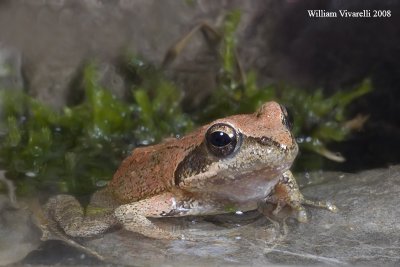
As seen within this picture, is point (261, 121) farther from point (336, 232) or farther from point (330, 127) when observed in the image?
point (330, 127)

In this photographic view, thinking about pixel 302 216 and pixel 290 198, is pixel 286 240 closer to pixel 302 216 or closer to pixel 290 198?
pixel 302 216

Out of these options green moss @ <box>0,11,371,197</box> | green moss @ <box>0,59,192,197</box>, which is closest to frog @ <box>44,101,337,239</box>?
green moss @ <box>0,59,192,197</box>

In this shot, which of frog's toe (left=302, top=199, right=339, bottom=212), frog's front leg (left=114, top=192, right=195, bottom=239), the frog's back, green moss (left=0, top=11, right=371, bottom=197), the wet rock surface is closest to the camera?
the wet rock surface

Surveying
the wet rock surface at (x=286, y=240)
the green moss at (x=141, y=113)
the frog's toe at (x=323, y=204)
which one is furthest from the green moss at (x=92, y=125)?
the frog's toe at (x=323, y=204)

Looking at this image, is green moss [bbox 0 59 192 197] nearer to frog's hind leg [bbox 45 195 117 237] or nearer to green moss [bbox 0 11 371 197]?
green moss [bbox 0 11 371 197]

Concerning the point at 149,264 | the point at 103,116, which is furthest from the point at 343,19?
the point at 149,264

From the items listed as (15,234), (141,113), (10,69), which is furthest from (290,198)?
(10,69)

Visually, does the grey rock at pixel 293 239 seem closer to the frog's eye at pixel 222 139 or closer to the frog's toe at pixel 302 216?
the frog's toe at pixel 302 216
